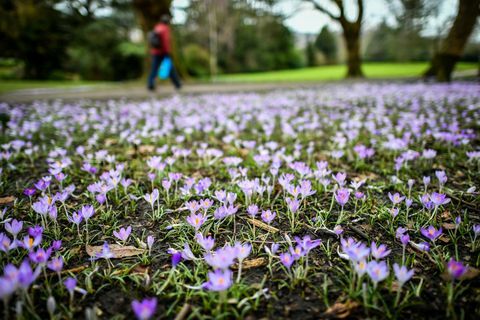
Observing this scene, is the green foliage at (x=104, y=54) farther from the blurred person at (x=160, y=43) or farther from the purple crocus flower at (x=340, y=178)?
the purple crocus flower at (x=340, y=178)

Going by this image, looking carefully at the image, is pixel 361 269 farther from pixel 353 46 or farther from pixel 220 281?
pixel 353 46

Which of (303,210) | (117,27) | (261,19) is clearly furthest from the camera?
(117,27)

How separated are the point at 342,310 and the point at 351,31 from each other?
57.4 ft

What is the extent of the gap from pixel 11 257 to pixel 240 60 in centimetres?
4424

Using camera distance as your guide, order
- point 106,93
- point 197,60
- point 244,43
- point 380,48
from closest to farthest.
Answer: point 106,93
point 197,60
point 244,43
point 380,48

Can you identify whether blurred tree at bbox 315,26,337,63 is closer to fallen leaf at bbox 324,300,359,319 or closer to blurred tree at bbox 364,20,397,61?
blurred tree at bbox 364,20,397,61

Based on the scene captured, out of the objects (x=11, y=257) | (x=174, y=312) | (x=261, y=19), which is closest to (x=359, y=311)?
(x=174, y=312)

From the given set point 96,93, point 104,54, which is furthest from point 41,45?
point 96,93

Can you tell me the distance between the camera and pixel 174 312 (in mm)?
1000

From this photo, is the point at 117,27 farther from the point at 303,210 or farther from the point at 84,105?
the point at 303,210

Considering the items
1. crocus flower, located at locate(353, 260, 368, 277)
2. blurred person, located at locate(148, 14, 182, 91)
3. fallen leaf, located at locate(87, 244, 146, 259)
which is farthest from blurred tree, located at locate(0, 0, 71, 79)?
crocus flower, located at locate(353, 260, 368, 277)

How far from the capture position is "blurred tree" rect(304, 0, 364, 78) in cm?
1518

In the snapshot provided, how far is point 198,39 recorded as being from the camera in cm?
3353

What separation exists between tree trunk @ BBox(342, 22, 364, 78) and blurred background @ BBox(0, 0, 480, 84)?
0.17 ft
